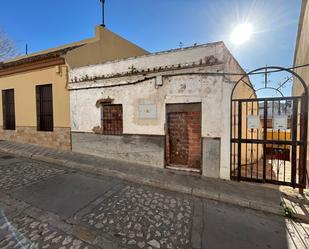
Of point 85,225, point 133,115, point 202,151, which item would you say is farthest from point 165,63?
point 85,225

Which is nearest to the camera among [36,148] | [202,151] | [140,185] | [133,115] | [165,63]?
[140,185]

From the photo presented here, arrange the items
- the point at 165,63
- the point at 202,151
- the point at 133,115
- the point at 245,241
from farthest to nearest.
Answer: the point at 133,115 → the point at 165,63 → the point at 202,151 → the point at 245,241

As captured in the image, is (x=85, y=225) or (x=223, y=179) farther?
(x=223, y=179)

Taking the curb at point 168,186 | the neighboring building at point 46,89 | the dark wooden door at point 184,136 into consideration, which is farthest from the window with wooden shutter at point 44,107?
the dark wooden door at point 184,136

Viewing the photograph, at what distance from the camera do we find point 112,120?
6.50 meters

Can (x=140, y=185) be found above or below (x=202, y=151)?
below

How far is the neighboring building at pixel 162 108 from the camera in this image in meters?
4.77

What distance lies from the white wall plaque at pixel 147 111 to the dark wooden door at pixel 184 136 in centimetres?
46

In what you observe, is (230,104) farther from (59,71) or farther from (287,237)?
(59,71)

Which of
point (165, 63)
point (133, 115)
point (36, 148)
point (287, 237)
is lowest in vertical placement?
point (287, 237)

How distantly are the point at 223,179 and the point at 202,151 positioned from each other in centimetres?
92

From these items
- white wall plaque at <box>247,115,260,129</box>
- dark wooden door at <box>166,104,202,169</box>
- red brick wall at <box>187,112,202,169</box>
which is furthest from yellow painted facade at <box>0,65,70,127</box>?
white wall plaque at <box>247,115,260,129</box>

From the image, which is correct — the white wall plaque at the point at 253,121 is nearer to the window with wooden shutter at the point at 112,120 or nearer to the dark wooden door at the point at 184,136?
the dark wooden door at the point at 184,136

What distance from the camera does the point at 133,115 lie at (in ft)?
19.6
